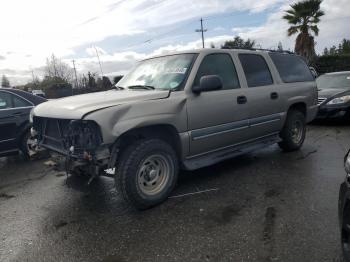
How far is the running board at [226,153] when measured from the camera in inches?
182

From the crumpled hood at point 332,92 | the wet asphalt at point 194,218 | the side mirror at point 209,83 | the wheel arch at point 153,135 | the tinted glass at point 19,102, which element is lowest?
the wet asphalt at point 194,218

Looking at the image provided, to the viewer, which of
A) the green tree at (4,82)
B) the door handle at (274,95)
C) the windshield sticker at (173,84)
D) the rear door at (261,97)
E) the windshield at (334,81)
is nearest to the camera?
the windshield sticker at (173,84)

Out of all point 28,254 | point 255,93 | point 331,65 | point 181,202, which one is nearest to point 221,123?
point 255,93

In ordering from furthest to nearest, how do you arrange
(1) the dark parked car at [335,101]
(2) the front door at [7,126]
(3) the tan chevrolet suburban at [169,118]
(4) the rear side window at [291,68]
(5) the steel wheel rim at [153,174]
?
(1) the dark parked car at [335,101] < (2) the front door at [7,126] < (4) the rear side window at [291,68] < (5) the steel wheel rim at [153,174] < (3) the tan chevrolet suburban at [169,118]

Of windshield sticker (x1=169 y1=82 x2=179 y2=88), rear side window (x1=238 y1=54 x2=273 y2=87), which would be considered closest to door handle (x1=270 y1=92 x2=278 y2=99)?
rear side window (x1=238 y1=54 x2=273 y2=87)

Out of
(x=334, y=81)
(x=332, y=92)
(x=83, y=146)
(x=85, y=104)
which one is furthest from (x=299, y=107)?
(x=334, y=81)

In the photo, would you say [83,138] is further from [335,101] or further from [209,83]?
[335,101]

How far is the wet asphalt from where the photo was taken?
3193mm

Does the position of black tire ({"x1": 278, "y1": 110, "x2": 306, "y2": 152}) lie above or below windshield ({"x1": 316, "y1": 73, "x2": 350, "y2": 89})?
below

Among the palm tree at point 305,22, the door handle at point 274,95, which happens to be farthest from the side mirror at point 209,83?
the palm tree at point 305,22

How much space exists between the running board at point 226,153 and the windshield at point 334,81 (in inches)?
204

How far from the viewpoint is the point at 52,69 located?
63125 mm

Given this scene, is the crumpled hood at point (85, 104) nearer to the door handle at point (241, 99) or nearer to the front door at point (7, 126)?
the door handle at point (241, 99)

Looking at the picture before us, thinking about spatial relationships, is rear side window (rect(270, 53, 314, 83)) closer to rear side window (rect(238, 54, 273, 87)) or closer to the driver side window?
rear side window (rect(238, 54, 273, 87))
